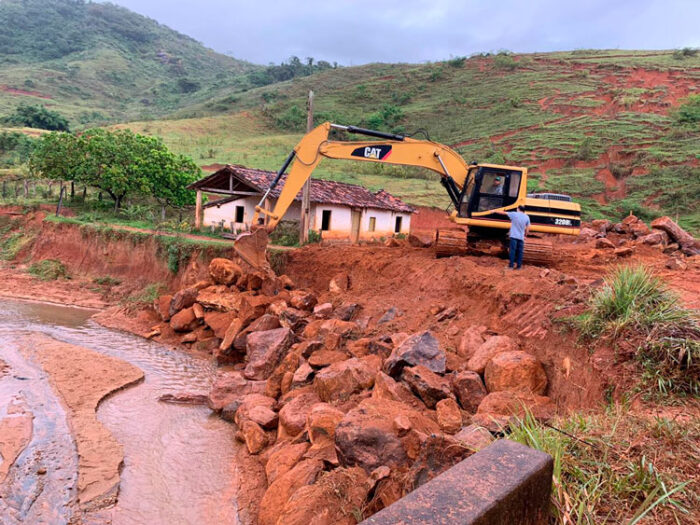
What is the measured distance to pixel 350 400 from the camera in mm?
7359

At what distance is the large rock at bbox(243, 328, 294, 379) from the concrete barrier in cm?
770

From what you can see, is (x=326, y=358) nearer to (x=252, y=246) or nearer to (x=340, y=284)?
(x=340, y=284)

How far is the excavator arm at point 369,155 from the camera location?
12.1 metres

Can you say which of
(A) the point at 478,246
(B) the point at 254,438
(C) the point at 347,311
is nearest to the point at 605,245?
(A) the point at 478,246

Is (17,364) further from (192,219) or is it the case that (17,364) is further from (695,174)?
(695,174)

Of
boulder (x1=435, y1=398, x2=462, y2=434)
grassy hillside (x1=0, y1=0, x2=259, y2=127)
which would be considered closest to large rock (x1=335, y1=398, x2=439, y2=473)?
boulder (x1=435, y1=398, x2=462, y2=434)

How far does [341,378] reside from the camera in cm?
759

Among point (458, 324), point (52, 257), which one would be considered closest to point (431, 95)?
point (52, 257)

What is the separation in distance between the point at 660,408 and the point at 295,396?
5.45 meters

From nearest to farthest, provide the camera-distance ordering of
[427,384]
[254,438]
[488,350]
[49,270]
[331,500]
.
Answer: [331,500] → [427,384] → [488,350] → [254,438] → [49,270]

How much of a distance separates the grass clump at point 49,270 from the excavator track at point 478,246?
15.4 metres

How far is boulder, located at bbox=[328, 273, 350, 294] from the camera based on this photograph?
1312 centimetres

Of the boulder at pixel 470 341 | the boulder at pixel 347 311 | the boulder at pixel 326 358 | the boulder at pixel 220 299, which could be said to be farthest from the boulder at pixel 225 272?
the boulder at pixel 470 341

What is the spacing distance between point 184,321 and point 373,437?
31.3 ft
